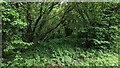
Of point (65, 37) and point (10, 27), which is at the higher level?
point (10, 27)

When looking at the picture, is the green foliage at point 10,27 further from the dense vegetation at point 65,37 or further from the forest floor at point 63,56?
the forest floor at point 63,56

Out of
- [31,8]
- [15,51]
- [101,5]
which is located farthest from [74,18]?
[15,51]

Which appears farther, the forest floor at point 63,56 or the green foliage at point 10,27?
the forest floor at point 63,56

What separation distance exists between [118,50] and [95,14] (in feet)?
3.95

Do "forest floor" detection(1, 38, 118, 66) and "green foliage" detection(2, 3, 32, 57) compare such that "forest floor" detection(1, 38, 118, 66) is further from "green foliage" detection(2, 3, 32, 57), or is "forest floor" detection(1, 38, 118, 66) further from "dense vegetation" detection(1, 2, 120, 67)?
"green foliage" detection(2, 3, 32, 57)

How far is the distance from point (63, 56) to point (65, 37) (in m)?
1.28

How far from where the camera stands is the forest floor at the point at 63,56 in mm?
3494

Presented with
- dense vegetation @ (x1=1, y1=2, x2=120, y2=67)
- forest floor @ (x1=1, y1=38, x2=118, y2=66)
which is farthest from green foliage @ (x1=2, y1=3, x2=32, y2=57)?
forest floor @ (x1=1, y1=38, x2=118, y2=66)

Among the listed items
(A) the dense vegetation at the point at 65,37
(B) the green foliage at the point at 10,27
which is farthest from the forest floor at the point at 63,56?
(B) the green foliage at the point at 10,27

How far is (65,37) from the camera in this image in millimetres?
5008

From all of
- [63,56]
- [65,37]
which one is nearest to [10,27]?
[63,56]

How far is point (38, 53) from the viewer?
12.4ft

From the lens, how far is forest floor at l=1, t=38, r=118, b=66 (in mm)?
3494

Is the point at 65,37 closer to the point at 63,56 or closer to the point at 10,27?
the point at 63,56
